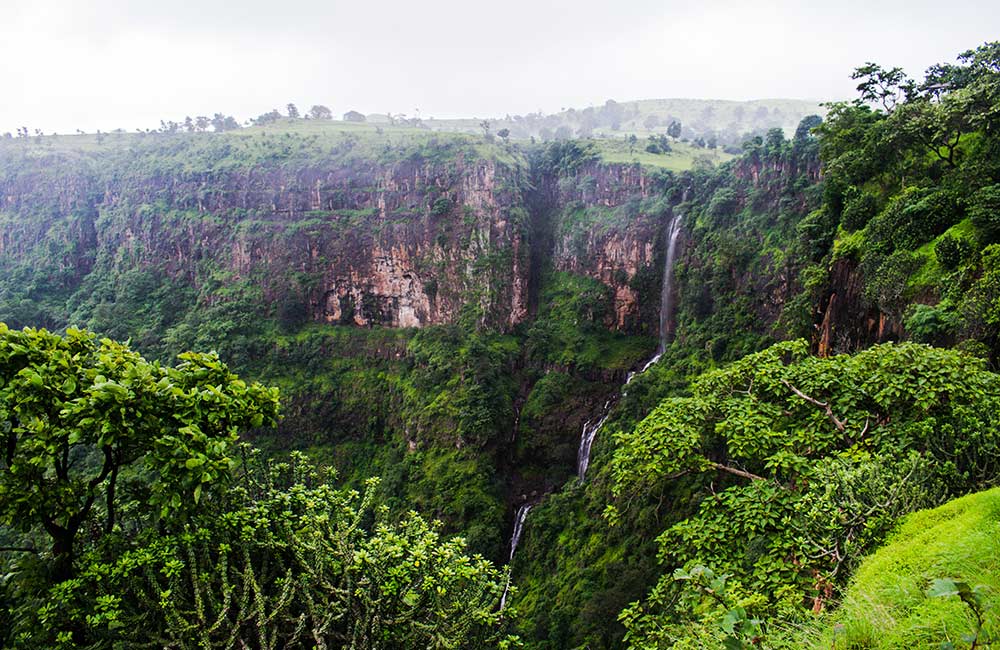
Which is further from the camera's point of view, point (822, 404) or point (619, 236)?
point (619, 236)

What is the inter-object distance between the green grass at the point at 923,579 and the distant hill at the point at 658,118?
87.8 m

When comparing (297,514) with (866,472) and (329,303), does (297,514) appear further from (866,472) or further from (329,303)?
(329,303)

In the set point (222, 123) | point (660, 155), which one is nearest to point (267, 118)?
point (222, 123)

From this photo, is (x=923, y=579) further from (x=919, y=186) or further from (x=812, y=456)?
(x=919, y=186)

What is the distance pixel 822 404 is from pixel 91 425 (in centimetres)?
851

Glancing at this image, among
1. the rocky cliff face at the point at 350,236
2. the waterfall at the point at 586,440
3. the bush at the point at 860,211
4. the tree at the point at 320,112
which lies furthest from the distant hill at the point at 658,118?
the bush at the point at 860,211

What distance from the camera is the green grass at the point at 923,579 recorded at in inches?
109

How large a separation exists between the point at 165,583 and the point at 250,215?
45.1m

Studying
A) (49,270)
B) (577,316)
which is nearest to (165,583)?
(577,316)

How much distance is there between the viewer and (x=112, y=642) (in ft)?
14.5

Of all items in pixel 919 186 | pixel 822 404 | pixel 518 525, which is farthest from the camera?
pixel 518 525

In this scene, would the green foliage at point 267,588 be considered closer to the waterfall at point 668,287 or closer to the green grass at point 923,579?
the green grass at point 923,579

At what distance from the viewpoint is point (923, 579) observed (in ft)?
11.1

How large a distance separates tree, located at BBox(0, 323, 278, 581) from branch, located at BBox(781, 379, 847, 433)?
7206mm
